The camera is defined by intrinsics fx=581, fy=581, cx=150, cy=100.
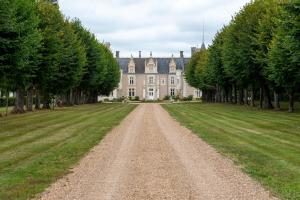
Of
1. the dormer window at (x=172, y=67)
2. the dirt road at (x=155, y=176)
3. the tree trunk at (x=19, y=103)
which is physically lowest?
the dirt road at (x=155, y=176)

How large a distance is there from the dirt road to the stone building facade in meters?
139

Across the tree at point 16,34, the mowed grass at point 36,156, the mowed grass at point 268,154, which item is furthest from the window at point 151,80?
the mowed grass at point 36,156

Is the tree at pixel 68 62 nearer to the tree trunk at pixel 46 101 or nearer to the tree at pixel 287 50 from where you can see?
the tree trunk at pixel 46 101

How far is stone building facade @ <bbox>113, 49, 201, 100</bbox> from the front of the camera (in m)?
159

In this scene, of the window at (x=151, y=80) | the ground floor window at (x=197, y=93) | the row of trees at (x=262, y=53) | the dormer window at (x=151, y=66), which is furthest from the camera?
the ground floor window at (x=197, y=93)

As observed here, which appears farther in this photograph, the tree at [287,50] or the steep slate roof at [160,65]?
the steep slate roof at [160,65]

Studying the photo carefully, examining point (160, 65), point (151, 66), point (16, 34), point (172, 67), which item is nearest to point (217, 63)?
point (16, 34)

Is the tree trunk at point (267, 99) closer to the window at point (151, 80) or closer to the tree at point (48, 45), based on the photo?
the tree at point (48, 45)

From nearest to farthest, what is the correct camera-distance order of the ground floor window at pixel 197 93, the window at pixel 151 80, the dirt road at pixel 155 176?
the dirt road at pixel 155 176 < the window at pixel 151 80 < the ground floor window at pixel 197 93

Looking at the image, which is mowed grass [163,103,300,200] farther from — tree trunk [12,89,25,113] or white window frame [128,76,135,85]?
white window frame [128,76,135,85]

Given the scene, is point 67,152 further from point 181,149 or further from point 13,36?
point 13,36

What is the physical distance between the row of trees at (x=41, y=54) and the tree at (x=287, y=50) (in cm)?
1423

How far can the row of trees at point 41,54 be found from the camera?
Result: 3059 cm

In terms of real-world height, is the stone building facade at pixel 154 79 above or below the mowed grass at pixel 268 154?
above
